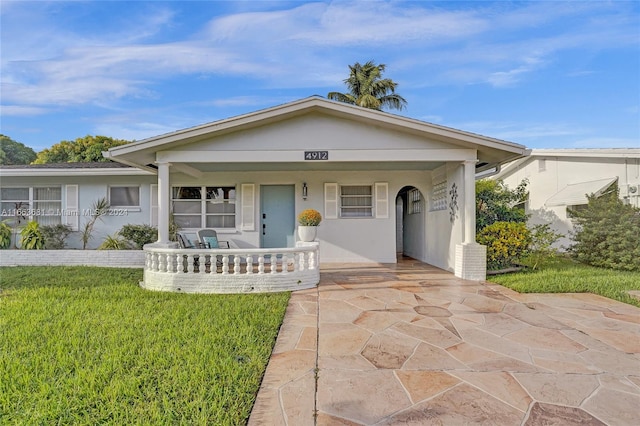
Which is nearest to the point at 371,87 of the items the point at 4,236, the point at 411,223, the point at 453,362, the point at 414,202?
the point at 414,202

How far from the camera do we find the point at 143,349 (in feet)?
12.2

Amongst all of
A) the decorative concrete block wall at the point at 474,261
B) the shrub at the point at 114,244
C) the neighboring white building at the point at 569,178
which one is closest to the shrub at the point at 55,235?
the shrub at the point at 114,244

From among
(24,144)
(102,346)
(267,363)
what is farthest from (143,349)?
(24,144)

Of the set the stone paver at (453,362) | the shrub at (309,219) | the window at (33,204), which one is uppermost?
the window at (33,204)

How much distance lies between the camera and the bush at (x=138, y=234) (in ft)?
33.7

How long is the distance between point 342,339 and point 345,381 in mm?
1030

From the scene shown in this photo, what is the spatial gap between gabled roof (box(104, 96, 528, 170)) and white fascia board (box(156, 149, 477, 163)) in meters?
0.23

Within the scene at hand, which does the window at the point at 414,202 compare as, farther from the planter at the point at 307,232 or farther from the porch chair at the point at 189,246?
the porch chair at the point at 189,246

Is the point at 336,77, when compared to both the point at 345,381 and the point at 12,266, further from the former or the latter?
the point at 345,381

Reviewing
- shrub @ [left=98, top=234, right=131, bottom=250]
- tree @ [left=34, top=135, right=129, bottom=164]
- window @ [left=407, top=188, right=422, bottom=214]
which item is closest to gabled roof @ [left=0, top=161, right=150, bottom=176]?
shrub @ [left=98, top=234, right=131, bottom=250]

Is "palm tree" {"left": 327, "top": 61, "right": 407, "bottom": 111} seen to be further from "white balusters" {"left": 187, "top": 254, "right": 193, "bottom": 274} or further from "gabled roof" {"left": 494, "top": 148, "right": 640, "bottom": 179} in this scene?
"white balusters" {"left": 187, "top": 254, "right": 193, "bottom": 274}

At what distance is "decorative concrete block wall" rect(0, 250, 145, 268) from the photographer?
31.4 feet

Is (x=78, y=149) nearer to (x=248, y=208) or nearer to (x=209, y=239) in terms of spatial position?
(x=248, y=208)

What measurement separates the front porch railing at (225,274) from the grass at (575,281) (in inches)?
173
